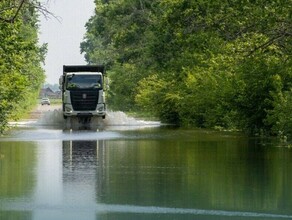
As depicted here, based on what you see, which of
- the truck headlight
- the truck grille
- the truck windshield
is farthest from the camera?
the truck headlight

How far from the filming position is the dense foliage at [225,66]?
35.7m

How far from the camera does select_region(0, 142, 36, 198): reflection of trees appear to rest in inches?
779

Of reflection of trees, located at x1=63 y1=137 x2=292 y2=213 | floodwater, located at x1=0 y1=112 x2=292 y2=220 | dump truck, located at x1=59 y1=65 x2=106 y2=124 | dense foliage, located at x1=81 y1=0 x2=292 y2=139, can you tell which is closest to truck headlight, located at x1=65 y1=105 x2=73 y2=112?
dump truck, located at x1=59 y1=65 x2=106 y2=124

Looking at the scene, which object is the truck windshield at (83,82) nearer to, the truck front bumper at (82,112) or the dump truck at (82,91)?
the dump truck at (82,91)

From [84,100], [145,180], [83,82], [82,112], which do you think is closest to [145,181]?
[145,180]

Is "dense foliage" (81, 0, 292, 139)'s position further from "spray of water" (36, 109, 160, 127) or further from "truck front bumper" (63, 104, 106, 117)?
"truck front bumper" (63, 104, 106, 117)

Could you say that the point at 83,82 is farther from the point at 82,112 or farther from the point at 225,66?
the point at 225,66

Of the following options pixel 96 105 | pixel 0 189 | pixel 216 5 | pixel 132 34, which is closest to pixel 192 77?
pixel 96 105

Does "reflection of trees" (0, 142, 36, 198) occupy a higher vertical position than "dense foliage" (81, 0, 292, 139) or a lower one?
lower

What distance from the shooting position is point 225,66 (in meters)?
44.9

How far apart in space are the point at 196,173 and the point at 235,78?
19848 mm

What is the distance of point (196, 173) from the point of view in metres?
23.4

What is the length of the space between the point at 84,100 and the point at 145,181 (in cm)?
3400

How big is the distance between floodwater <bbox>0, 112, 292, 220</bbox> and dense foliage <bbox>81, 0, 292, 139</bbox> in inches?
152
